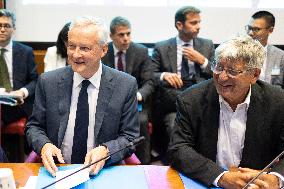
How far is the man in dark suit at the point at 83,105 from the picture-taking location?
2160 mm

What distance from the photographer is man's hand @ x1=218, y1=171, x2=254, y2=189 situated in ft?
5.64

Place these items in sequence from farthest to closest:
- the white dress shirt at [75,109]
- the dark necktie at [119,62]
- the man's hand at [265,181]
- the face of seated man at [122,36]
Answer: the dark necktie at [119,62]
the face of seated man at [122,36]
the white dress shirt at [75,109]
the man's hand at [265,181]

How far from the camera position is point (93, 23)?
213 centimetres

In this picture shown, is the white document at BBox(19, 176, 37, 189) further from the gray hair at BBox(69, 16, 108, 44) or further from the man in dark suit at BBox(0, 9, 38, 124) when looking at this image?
the man in dark suit at BBox(0, 9, 38, 124)

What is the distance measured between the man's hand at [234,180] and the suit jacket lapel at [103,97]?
0.74 meters

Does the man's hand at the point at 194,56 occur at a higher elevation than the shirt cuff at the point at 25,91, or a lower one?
higher

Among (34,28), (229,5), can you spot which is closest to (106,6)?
(34,28)

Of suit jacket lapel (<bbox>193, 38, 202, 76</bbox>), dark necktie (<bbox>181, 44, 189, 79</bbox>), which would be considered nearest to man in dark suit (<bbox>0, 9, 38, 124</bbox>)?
dark necktie (<bbox>181, 44, 189, 79</bbox>)

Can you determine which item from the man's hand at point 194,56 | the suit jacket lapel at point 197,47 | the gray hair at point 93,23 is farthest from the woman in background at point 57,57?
the gray hair at point 93,23

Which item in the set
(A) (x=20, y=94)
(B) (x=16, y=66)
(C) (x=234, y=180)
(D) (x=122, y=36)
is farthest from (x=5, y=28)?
(C) (x=234, y=180)

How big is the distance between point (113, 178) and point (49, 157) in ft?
1.00

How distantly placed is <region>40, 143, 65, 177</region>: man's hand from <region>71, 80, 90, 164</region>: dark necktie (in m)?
0.22

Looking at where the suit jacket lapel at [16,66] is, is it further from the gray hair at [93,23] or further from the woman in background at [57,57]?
the gray hair at [93,23]

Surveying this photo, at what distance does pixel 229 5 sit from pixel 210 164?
9.58 ft
